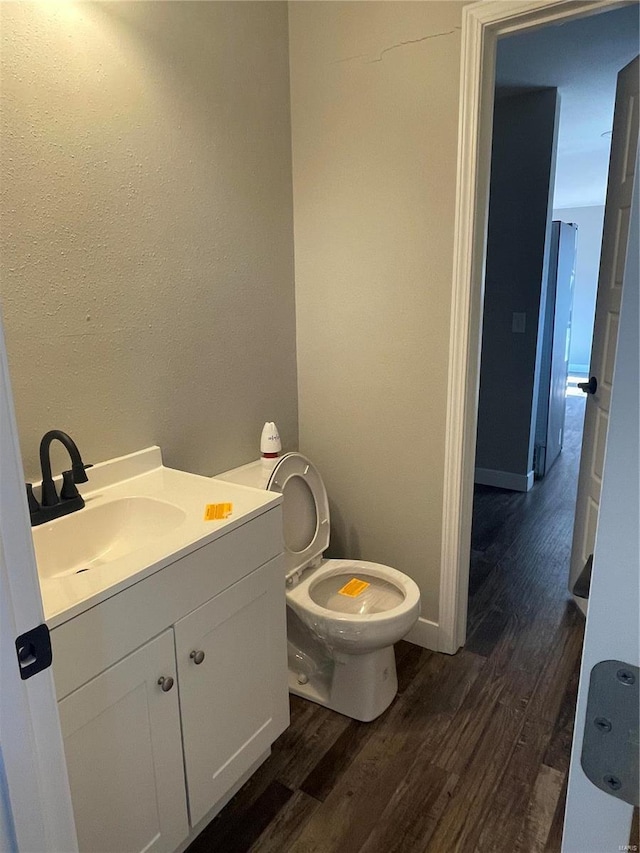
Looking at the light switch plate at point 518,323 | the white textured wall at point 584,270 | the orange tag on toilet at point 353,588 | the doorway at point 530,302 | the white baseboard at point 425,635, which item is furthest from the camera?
the white textured wall at point 584,270

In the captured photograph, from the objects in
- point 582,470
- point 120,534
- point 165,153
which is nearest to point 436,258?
point 165,153

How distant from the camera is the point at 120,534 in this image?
1.57m

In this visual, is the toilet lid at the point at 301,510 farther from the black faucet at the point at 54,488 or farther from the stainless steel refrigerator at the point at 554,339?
the stainless steel refrigerator at the point at 554,339

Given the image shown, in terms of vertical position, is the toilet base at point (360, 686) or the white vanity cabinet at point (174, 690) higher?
the white vanity cabinet at point (174, 690)

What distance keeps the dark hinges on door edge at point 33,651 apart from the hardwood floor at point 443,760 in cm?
112

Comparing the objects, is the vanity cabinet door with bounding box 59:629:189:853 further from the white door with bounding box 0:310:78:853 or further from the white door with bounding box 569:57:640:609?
the white door with bounding box 569:57:640:609

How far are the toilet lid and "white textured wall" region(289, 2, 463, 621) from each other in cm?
30

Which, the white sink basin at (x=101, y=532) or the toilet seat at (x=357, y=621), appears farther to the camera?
the toilet seat at (x=357, y=621)

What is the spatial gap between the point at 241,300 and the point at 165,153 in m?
0.54

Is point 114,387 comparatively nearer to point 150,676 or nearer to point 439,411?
point 150,676

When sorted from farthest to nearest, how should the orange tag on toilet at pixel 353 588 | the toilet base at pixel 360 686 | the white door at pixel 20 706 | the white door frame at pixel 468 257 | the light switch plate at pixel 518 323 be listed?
the light switch plate at pixel 518 323, the orange tag on toilet at pixel 353 588, the toilet base at pixel 360 686, the white door frame at pixel 468 257, the white door at pixel 20 706

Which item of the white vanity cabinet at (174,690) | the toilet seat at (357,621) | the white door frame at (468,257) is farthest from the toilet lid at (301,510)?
the white door frame at (468,257)

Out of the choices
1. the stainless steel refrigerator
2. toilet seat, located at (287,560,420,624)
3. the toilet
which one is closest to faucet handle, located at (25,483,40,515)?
the toilet

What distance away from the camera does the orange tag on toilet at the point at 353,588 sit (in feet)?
6.56
